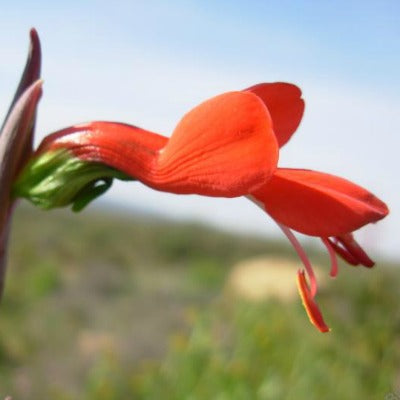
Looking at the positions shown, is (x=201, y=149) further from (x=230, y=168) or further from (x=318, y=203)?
(x=318, y=203)

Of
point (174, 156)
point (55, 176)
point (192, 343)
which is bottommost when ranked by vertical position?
point (192, 343)

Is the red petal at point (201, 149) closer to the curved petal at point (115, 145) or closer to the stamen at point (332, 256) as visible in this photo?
the curved petal at point (115, 145)

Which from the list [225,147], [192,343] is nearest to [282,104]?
[225,147]

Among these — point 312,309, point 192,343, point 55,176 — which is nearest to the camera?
point 312,309

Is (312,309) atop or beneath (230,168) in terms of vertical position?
beneath

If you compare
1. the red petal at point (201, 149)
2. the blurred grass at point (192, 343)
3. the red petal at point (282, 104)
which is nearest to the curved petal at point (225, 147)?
the red petal at point (201, 149)

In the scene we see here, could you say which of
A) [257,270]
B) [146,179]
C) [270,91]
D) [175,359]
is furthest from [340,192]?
[257,270]

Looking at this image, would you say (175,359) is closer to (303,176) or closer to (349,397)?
(349,397)
